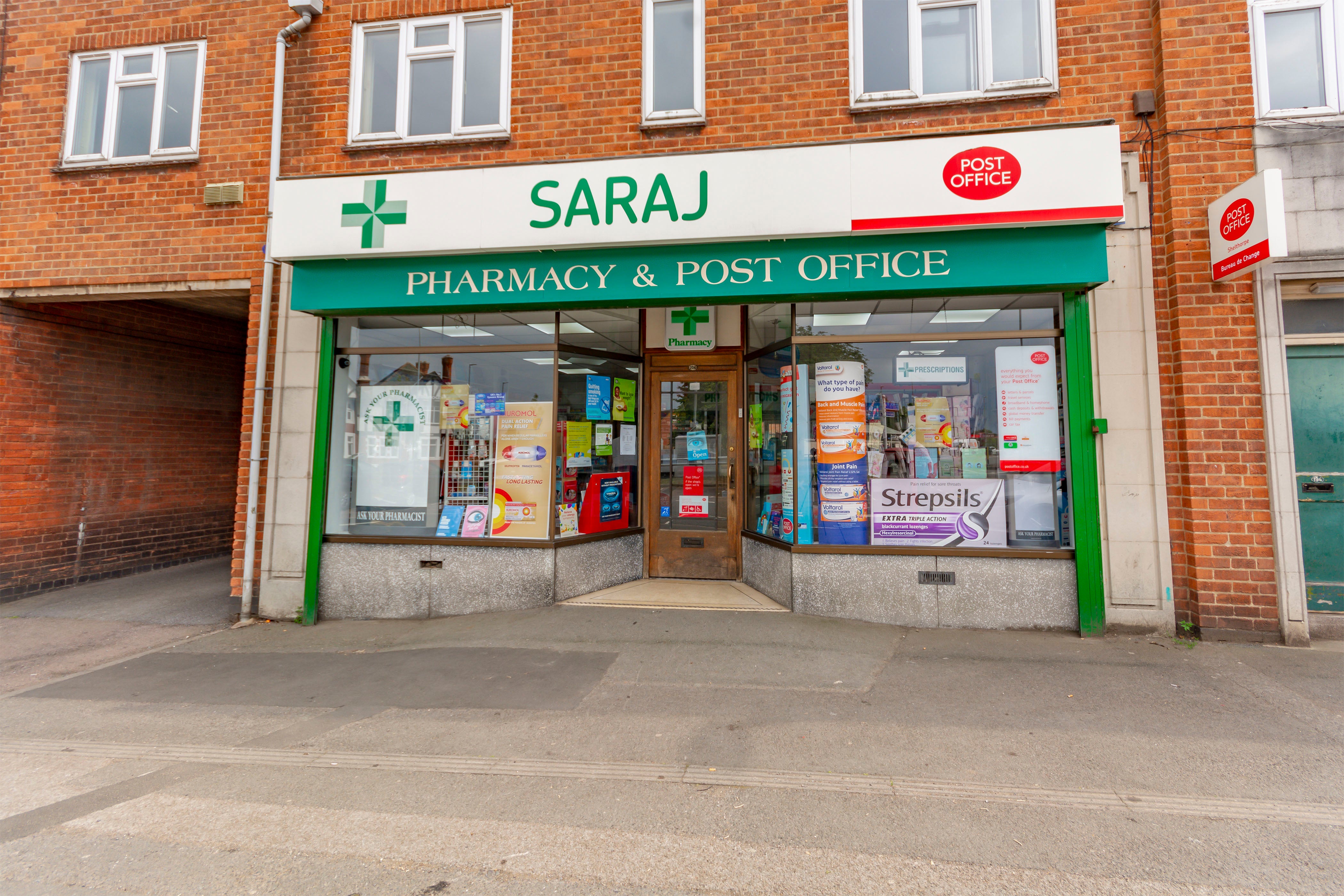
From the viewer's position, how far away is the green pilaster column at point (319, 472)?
636 cm

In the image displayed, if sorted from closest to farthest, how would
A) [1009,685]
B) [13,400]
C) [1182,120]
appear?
[1009,685] < [1182,120] < [13,400]

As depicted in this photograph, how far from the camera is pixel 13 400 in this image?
23.6 ft

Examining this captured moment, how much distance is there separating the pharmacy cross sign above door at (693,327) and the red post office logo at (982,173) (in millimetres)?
2750

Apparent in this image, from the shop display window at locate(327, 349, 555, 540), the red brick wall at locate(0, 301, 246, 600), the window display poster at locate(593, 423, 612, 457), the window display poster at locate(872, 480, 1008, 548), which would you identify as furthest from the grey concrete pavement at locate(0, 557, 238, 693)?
the window display poster at locate(872, 480, 1008, 548)

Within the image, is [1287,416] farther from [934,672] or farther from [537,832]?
[537,832]

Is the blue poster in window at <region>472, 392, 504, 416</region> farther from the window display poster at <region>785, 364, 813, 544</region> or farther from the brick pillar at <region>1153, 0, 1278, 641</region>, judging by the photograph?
the brick pillar at <region>1153, 0, 1278, 641</region>

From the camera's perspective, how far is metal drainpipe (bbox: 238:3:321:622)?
645 cm

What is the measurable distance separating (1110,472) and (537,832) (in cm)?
530

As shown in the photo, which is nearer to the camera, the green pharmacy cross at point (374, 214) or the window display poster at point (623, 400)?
the green pharmacy cross at point (374, 214)

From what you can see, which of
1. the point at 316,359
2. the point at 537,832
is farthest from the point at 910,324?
the point at 316,359

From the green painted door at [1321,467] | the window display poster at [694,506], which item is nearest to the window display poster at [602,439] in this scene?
the window display poster at [694,506]

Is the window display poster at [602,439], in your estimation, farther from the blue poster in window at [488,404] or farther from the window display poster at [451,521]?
the window display poster at [451,521]

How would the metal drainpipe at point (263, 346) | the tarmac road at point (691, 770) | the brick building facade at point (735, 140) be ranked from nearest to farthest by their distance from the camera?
the tarmac road at point (691, 770) → the brick building facade at point (735, 140) → the metal drainpipe at point (263, 346)

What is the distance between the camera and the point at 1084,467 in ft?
18.1
